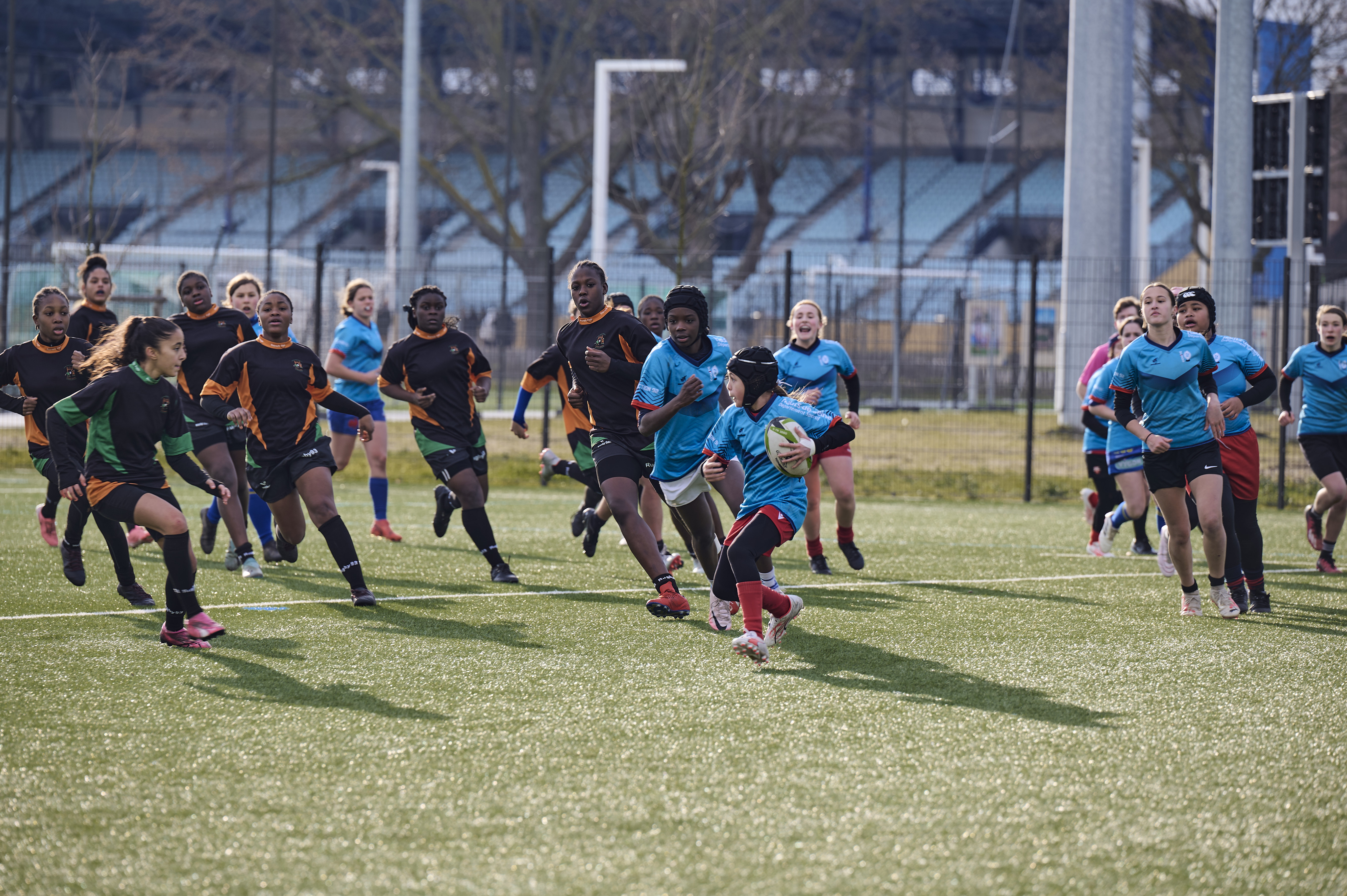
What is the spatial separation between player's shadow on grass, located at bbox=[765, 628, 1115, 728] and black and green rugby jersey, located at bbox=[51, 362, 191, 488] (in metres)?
3.17

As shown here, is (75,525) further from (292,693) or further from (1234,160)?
(1234,160)

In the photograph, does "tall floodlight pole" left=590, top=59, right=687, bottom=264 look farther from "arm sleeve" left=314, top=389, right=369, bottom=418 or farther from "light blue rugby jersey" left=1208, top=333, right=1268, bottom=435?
"light blue rugby jersey" left=1208, top=333, right=1268, bottom=435

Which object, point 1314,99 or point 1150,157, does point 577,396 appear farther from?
point 1150,157

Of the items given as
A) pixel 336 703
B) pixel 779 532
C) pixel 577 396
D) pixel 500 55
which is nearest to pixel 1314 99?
pixel 577 396

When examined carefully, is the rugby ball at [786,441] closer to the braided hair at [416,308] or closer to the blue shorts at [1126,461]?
the braided hair at [416,308]

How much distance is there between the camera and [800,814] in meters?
4.00

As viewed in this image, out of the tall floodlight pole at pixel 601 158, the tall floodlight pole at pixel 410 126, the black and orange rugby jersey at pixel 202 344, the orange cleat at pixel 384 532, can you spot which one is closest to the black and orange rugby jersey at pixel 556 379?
the black and orange rugby jersey at pixel 202 344

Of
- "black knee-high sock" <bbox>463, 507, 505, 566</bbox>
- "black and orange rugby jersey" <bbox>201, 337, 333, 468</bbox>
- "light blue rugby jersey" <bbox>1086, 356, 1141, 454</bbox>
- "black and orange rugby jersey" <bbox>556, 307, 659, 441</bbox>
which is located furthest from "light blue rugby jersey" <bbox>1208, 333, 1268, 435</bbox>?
"black and orange rugby jersey" <bbox>201, 337, 333, 468</bbox>

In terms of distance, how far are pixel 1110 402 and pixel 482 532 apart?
4413 mm

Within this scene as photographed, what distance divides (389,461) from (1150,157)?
21.3 m

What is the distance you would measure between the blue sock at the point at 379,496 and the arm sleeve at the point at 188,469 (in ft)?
13.9

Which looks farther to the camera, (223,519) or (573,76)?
(573,76)

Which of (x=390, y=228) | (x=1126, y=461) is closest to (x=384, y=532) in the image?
(x=1126, y=461)

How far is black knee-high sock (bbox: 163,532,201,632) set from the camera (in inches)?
250
